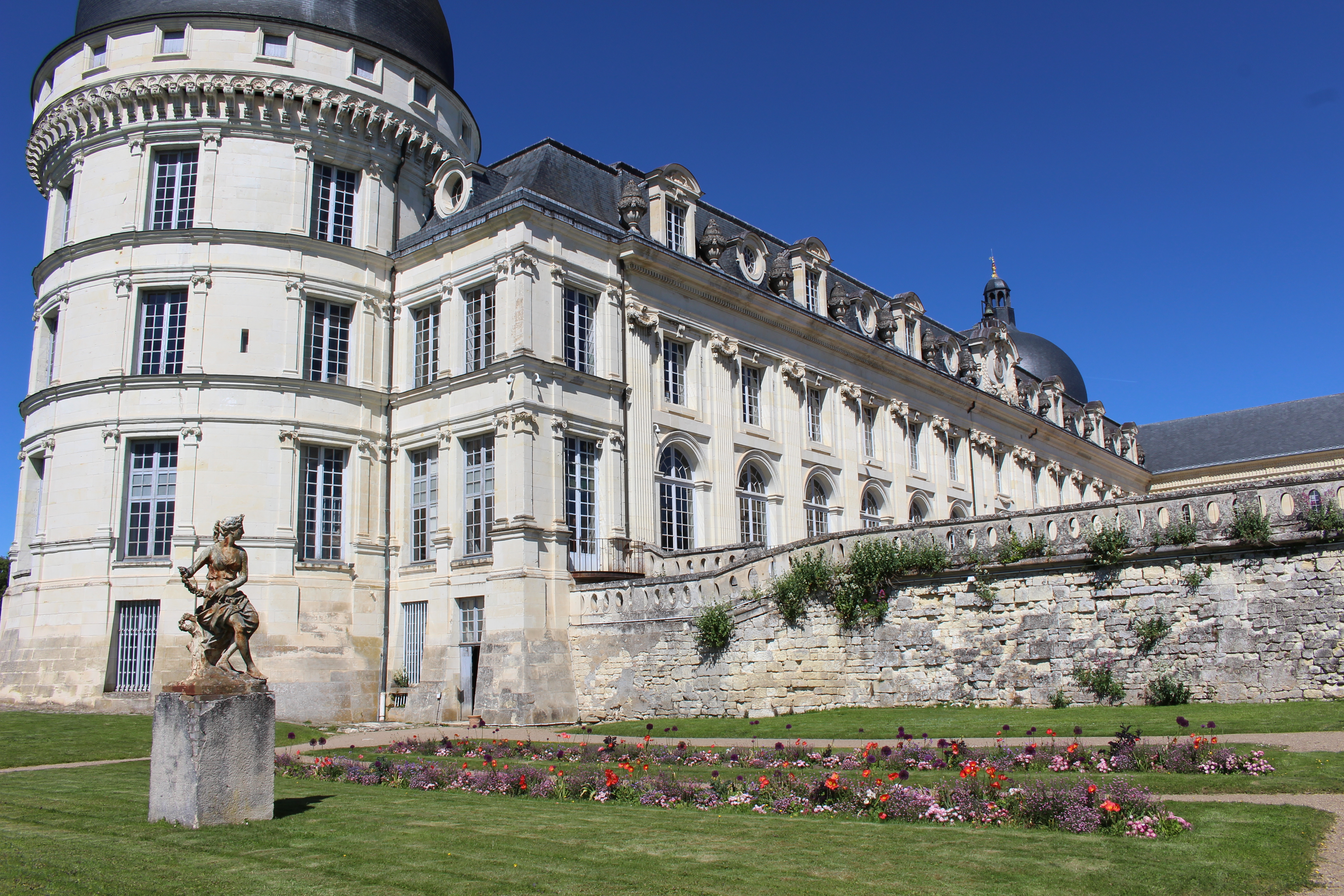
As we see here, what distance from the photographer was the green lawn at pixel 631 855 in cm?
670

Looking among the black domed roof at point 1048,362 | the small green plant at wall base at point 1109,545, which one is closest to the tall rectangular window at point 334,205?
the small green plant at wall base at point 1109,545

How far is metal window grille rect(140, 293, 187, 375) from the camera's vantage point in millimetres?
25859

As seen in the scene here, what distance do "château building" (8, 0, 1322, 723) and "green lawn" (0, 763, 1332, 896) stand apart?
1367 cm

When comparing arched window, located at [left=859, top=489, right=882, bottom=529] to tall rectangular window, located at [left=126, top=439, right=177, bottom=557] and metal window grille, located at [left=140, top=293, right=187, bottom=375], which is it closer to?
tall rectangular window, located at [left=126, top=439, right=177, bottom=557]

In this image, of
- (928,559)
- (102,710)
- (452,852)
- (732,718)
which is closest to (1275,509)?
(928,559)

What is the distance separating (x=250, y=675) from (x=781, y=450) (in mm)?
23891

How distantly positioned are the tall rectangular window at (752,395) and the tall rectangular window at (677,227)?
4.23 metres

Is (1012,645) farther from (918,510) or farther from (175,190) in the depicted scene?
(175,190)

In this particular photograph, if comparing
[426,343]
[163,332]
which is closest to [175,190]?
[163,332]

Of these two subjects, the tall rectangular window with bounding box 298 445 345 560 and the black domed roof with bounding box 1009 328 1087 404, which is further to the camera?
the black domed roof with bounding box 1009 328 1087 404

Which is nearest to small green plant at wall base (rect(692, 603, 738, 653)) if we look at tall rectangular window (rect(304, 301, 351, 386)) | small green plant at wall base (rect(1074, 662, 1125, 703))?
small green plant at wall base (rect(1074, 662, 1125, 703))

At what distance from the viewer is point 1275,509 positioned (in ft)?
57.4

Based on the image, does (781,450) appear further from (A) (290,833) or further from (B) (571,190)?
(A) (290,833)

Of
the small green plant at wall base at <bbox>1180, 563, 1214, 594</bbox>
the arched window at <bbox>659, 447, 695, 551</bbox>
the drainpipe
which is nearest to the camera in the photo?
the small green plant at wall base at <bbox>1180, 563, 1214, 594</bbox>
